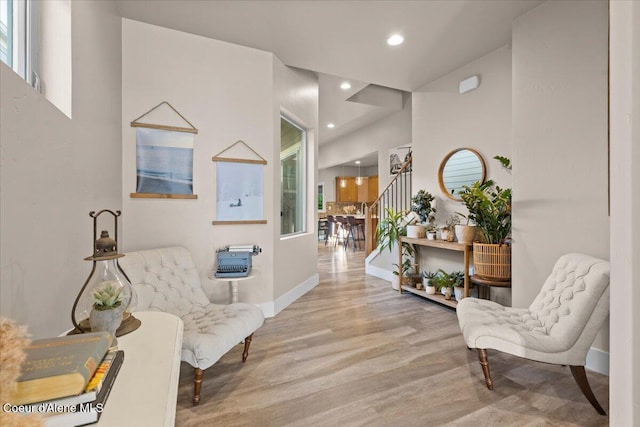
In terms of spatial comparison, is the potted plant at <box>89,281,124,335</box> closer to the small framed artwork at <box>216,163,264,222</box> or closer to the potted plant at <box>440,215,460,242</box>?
the small framed artwork at <box>216,163,264,222</box>

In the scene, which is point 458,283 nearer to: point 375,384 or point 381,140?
point 375,384

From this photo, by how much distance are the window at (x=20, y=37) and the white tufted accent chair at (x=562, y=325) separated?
2.70 metres

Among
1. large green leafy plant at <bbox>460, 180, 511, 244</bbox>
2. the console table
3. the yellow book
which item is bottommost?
the console table

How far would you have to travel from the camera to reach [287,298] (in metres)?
3.44

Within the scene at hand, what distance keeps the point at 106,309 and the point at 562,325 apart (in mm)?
2363

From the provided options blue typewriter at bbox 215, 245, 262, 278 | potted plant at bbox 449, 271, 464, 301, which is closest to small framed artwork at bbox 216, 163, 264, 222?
blue typewriter at bbox 215, 245, 262, 278

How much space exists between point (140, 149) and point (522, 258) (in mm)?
3504

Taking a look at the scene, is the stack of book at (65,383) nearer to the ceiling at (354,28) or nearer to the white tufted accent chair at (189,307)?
the white tufted accent chair at (189,307)

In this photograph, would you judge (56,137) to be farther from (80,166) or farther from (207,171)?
(207,171)

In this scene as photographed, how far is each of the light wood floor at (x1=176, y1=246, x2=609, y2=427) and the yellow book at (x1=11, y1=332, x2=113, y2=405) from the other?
1.20 m

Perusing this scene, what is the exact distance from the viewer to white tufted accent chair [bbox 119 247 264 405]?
1.72m

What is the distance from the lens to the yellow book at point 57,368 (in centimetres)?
55

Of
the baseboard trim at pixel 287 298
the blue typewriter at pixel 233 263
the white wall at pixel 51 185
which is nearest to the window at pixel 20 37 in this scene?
the white wall at pixel 51 185

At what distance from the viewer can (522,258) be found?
256cm
